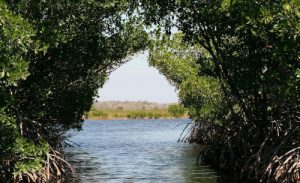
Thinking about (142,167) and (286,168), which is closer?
(286,168)

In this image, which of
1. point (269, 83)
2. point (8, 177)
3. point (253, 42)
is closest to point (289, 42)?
point (269, 83)

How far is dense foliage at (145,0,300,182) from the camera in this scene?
43.3ft

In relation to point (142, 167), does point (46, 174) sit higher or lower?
higher

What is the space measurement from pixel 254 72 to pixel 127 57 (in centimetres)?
702

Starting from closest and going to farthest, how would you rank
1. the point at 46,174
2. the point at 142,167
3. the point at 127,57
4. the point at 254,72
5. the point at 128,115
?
the point at 46,174, the point at 254,72, the point at 127,57, the point at 142,167, the point at 128,115

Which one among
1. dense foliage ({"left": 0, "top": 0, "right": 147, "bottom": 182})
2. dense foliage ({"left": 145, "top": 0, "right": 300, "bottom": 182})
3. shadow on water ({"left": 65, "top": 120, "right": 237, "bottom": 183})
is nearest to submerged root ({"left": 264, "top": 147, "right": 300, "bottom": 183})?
dense foliage ({"left": 145, "top": 0, "right": 300, "bottom": 182})

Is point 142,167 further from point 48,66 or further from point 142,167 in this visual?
point 48,66

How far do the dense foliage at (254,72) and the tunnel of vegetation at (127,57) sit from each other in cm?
3

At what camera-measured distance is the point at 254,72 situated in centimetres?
1622

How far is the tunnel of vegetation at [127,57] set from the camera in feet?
42.9

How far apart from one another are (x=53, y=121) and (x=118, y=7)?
5230 millimetres

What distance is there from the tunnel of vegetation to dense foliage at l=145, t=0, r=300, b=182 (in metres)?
0.03

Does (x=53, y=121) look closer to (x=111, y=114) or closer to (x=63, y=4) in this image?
(x=63, y=4)

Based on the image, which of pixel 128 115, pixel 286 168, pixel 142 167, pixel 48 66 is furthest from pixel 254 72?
pixel 128 115
